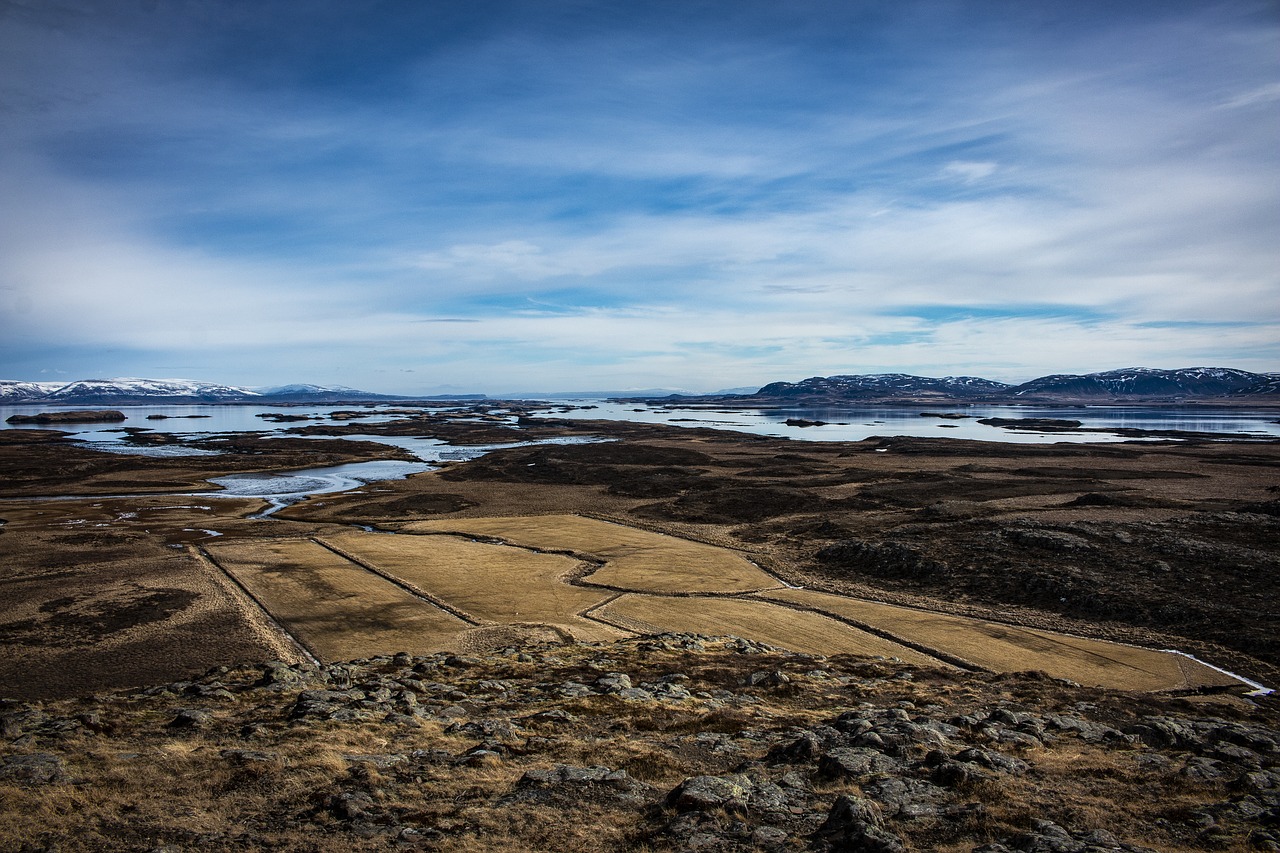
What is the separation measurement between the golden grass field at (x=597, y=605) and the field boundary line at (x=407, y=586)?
0.25 ft

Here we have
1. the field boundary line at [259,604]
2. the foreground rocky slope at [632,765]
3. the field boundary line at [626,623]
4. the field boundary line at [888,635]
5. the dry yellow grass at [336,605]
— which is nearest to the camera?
the foreground rocky slope at [632,765]

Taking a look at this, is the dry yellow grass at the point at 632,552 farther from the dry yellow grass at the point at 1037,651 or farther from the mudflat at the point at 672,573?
the dry yellow grass at the point at 1037,651

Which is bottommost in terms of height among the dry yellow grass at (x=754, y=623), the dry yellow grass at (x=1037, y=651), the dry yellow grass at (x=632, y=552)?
the dry yellow grass at (x=754, y=623)

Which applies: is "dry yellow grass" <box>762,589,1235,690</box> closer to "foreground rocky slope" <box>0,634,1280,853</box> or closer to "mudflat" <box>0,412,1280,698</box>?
"mudflat" <box>0,412,1280,698</box>

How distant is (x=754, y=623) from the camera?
30.8 metres

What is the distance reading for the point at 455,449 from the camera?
413 feet

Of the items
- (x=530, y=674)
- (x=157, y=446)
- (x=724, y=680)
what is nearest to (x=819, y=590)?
(x=724, y=680)

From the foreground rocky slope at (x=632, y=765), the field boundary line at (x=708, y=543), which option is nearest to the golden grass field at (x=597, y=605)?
the field boundary line at (x=708, y=543)

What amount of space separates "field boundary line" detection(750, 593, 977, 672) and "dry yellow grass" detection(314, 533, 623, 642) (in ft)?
31.5

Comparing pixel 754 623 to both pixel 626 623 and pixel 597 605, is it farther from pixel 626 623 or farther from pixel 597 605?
pixel 597 605

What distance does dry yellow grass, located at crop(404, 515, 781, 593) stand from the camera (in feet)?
124

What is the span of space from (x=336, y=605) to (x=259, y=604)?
3.78 metres

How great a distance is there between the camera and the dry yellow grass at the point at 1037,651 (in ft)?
79.5

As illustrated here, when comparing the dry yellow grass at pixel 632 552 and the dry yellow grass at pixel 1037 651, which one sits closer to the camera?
the dry yellow grass at pixel 1037 651
